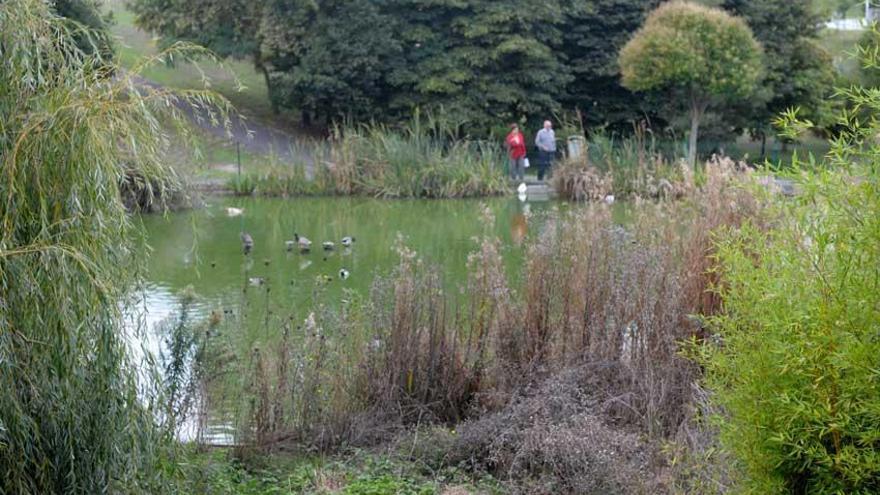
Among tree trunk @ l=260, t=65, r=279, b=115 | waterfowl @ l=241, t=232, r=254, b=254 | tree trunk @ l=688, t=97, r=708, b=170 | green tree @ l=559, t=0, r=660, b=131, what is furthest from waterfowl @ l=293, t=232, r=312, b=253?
tree trunk @ l=260, t=65, r=279, b=115

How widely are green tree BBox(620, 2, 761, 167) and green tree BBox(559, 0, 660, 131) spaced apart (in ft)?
10.6

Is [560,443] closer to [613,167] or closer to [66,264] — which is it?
[66,264]

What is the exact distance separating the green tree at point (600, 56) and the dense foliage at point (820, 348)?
27.5 m

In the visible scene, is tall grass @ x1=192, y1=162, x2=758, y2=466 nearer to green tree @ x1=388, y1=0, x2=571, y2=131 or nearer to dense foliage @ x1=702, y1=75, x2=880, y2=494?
dense foliage @ x1=702, y1=75, x2=880, y2=494

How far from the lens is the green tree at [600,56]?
102ft

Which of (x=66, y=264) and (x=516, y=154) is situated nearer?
(x=66, y=264)

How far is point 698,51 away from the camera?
26750 mm

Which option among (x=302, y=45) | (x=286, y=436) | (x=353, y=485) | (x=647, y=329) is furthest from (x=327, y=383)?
(x=302, y=45)

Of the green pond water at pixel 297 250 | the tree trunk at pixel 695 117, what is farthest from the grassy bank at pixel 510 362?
the tree trunk at pixel 695 117

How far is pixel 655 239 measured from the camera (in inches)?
311

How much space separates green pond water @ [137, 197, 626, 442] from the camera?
8172 mm

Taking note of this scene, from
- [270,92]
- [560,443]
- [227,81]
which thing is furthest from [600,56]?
[560,443]

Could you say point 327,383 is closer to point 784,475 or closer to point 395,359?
point 395,359

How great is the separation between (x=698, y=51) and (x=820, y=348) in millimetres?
24442
